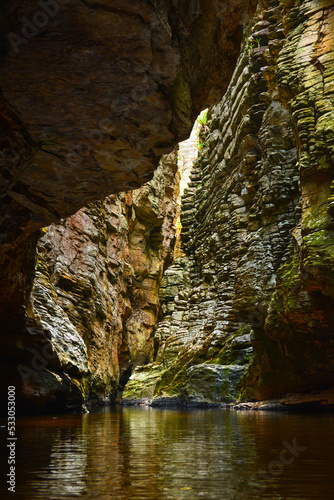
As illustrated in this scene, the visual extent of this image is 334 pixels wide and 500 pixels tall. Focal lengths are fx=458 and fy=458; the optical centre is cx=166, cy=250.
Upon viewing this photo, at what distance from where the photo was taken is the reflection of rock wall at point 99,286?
15898mm

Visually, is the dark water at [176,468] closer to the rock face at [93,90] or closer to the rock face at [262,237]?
the rock face at [93,90]

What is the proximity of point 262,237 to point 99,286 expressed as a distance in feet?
31.4

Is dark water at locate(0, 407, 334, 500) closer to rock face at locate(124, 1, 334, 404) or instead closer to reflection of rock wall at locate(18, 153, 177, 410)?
reflection of rock wall at locate(18, 153, 177, 410)

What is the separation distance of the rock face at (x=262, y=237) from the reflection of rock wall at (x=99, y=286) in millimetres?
4299

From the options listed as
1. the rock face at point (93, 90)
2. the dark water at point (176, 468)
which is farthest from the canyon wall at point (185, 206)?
the dark water at point (176, 468)

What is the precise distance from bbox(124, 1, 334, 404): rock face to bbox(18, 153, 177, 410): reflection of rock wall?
14.1 feet

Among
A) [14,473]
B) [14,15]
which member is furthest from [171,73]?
[14,473]

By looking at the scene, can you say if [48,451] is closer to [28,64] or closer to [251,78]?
[28,64]

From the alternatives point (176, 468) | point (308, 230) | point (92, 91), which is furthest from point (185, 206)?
point (176, 468)

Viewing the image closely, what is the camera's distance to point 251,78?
95.0ft

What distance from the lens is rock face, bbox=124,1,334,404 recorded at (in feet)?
54.9

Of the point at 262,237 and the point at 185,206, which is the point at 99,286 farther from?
the point at 185,206

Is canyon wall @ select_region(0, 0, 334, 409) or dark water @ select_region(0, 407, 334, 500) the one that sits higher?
canyon wall @ select_region(0, 0, 334, 409)

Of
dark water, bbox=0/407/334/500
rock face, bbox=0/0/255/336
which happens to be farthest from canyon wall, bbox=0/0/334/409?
dark water, bbox=0/407/334/500
